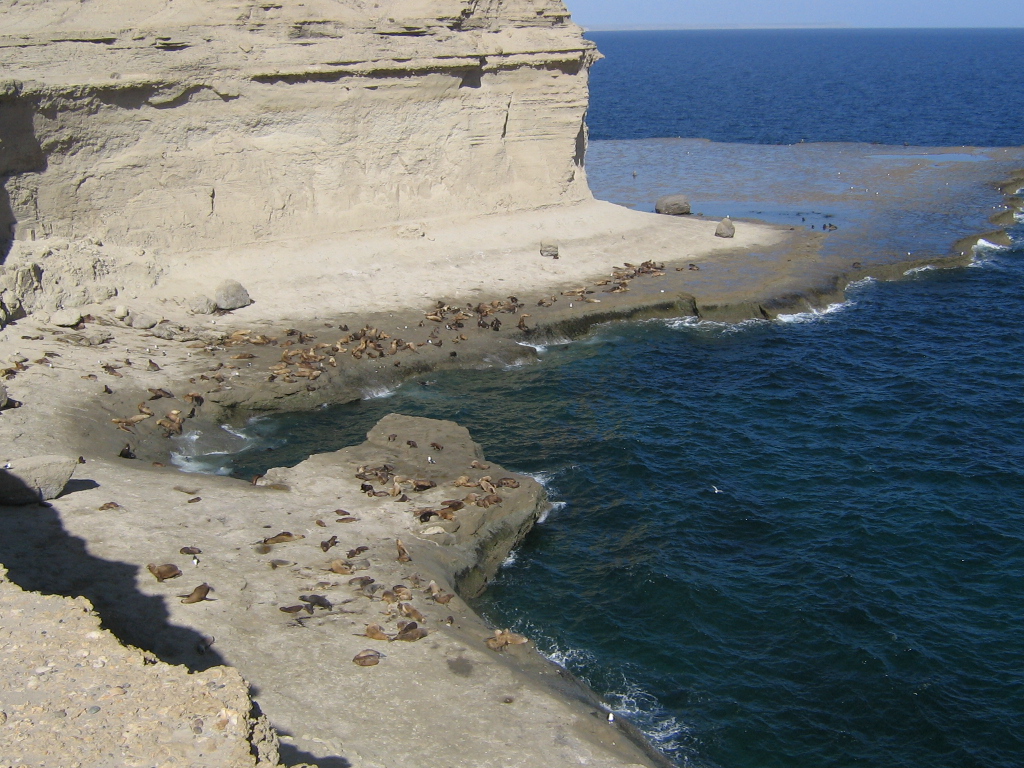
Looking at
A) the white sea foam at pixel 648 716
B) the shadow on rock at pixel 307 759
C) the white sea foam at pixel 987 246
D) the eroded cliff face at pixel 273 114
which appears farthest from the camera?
the white sea foam at pixel 987 246

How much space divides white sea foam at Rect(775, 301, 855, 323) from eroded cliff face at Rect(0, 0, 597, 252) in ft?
42.6

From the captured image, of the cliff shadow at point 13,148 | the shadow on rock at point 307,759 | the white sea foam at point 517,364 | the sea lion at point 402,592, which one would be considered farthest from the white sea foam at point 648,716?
the cliff shadow at point 13,148

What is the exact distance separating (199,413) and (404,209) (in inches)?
618

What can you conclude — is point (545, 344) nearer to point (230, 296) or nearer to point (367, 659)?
point (230, 296)

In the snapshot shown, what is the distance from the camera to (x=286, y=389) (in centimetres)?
2827

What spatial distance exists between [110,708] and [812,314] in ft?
109

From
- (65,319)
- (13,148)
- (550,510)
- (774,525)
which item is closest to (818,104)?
(13,148)

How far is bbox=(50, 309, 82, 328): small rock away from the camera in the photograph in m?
30.0

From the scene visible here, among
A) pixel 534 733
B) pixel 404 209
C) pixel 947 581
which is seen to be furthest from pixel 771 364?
pixel 534 733

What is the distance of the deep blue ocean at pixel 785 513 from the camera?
16984 millimetres

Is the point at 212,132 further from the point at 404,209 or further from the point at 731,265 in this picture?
the point at 731,265

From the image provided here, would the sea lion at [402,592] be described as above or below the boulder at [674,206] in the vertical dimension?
below

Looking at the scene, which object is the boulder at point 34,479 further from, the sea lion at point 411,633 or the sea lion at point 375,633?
the sea lion at point 411,633

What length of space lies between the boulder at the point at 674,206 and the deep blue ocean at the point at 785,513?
921cm
